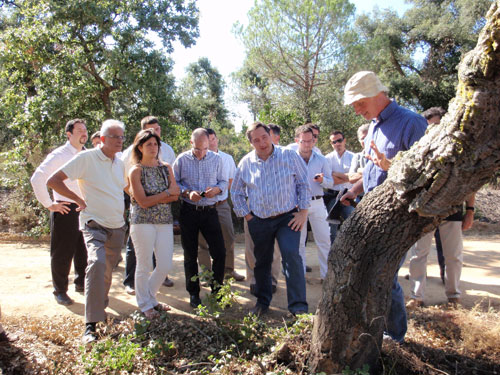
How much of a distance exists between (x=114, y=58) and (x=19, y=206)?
4.24 m

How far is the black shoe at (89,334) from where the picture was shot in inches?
143

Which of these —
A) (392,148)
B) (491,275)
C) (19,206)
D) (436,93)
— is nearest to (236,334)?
(392,148)

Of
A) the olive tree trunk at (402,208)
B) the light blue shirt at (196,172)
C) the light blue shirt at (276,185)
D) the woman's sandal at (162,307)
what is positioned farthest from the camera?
the light blue shirt at (196,172)

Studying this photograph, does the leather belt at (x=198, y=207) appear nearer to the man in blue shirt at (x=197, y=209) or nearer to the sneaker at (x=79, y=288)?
the man in blue shirt at (x=197, y=209)

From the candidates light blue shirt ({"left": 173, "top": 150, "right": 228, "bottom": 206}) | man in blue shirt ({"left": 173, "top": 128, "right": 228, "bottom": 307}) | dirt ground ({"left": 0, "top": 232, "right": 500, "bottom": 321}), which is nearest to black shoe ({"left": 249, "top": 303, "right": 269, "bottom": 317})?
dirt ground ({"left": 0, "top": 232, "right": 500, "bottom": 321})

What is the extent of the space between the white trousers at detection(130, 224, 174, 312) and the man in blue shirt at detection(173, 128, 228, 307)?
1.54 feet

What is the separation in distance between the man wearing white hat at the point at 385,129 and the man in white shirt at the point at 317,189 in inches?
81.2

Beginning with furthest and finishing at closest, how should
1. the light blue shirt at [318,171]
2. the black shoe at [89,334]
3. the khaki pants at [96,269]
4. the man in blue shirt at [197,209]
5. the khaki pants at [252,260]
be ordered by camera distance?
the light blue shirt at [318,171] < the khaki pants at [252,260] < the man in blue shirt at [197,209] < the khaki pants at [96,269] < the black shoe at [89,334]

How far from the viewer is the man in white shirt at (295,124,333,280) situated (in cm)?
550

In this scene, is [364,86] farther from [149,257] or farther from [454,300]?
[454,300]

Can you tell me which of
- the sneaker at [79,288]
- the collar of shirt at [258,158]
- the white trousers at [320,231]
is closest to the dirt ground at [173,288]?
the sneaker at [79,288]

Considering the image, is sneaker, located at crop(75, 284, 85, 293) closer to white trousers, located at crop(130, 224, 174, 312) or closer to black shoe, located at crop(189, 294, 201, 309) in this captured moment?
white trousers, located at crop(130, 224, 174, 312)

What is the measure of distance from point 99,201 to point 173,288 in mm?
1927

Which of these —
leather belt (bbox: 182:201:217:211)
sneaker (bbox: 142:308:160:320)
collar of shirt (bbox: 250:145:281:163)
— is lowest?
sneaker (bbox: 142:308:160:320)
